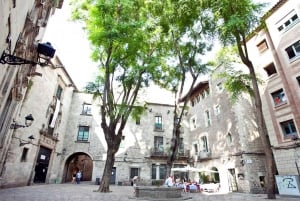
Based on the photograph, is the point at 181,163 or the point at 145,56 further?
the point at 181,163

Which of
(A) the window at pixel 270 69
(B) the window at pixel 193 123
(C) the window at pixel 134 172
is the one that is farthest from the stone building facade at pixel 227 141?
(C) the window at pixel 134 172

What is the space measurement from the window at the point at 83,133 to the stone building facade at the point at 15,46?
10.2m

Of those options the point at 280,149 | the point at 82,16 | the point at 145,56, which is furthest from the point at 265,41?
the point at 82,16

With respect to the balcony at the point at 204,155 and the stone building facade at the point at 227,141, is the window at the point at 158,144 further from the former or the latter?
the balcony at the point at 204,155

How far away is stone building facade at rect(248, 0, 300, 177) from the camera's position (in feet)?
45.5

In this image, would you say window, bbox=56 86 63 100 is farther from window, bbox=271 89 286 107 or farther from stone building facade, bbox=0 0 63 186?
window, bbox=271 89 286 107

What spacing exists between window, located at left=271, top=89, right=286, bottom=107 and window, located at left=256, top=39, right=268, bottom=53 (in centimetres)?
409

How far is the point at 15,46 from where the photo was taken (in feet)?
19.3

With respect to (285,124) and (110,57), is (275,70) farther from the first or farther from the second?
(110,57)

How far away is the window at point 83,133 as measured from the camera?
77.6 ft

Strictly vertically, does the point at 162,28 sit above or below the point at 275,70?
above

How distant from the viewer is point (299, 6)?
46.3 feet

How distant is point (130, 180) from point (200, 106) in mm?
12180

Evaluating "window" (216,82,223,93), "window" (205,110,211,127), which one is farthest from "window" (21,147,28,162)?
"window" (216,82,223,93)
